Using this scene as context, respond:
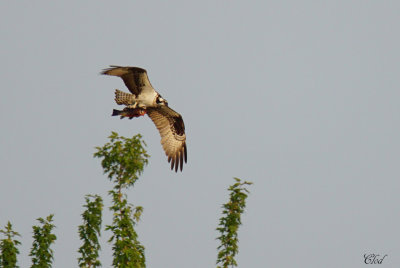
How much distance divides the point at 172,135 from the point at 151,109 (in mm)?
1544

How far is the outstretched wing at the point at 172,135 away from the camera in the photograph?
864 inches

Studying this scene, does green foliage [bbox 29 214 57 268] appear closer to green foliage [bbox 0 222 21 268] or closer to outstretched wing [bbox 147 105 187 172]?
green foliage [bbox 0 222 21 268]

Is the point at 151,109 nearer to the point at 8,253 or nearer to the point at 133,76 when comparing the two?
the point at 133,76

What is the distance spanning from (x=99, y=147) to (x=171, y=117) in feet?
23.1

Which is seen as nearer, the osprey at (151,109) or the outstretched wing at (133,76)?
the outstretched wing at (133,76)

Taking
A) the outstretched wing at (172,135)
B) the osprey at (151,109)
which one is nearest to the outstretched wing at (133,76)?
the osprey at (151,109)

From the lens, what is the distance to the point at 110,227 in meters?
13.8

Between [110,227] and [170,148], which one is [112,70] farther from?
[110,227]

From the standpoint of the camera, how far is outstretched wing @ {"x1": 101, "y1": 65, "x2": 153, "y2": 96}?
18781 millimetres

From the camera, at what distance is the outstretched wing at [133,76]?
61.6 feet

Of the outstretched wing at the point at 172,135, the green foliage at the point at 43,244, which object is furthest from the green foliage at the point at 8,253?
the outstretched wing at the point at 172,135

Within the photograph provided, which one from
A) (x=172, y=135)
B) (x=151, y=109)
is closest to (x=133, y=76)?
(x=151, y=109)

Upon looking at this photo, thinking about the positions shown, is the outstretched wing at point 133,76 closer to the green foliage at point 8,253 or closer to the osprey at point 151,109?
the osprey at point 151,109

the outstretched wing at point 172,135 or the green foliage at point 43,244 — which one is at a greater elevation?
the outstretched wing at point 172,135
